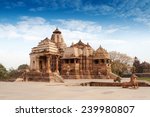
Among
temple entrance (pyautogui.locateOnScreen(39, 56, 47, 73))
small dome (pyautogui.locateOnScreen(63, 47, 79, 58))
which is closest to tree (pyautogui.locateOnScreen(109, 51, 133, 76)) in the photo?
small dome (pyautogui.locateOnScreen(63, 47, 79, 58))

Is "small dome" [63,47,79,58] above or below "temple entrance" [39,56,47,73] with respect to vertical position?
above

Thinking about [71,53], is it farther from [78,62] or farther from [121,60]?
[121,60]

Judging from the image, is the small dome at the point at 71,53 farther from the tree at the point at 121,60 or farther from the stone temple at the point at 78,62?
the tree at the point at 121,60

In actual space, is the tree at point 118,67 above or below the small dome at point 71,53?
below

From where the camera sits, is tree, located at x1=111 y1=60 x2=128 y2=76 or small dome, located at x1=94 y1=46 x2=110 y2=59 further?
tree, located at x1=111 y1=60 x2=128 y2=76

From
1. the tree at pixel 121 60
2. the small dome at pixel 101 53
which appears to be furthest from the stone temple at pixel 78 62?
the tree at pixel 121 60

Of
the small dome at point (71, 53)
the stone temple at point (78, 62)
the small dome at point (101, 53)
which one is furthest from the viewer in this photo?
the small dome at point (71, 53)

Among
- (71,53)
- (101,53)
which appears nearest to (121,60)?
(101,53)

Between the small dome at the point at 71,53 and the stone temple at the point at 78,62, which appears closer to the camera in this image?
the stone temple at the point at 78,62

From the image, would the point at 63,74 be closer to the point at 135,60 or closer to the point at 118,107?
the point at 135,60

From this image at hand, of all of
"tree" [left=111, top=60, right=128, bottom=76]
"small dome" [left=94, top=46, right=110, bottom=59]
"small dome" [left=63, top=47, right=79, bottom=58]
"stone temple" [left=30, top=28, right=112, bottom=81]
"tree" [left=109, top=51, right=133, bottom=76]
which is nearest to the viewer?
"stone temple" [left=30, top=28, right=112, bottom=81]

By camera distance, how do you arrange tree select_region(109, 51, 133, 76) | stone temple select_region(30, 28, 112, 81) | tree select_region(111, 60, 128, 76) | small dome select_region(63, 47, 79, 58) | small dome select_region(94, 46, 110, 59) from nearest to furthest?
stone temple select_region(30, 28, 112, 81)
small dome select_region(94, 46, 110, 59)
small dome select_region(63, 47, 79, 58)
tree select_region(111, 60, 128, 76)
tree select_region(109, 51, 133, 76)

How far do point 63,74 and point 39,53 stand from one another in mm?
6022

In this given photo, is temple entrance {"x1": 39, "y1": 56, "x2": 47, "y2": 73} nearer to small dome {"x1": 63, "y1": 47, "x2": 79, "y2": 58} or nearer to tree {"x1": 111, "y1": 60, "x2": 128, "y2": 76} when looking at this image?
small dome {"x1": 63, "y1": 47, "x2": 79, "y2": 58}
